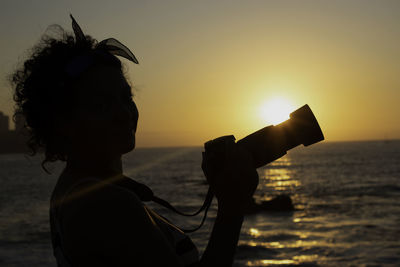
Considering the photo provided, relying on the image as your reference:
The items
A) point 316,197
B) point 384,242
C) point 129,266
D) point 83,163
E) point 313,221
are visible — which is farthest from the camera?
point 316,197

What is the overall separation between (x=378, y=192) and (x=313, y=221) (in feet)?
59.4

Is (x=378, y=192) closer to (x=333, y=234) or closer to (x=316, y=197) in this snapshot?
(x=316, y=197)

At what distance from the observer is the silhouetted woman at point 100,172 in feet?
3.99

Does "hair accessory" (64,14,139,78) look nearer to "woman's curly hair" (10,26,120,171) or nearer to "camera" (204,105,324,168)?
"woman's curly hair" (10,26,120,171)

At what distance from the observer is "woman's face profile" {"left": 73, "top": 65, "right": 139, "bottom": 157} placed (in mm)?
1495

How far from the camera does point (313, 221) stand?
23156 millimetres

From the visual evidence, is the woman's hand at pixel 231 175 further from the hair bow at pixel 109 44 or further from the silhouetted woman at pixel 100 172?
the hair bow at pixel 109 44

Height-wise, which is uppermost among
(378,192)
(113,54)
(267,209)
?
(113,54)

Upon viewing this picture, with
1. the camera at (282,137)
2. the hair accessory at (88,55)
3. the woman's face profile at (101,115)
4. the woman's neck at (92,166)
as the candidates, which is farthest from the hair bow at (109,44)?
the camera at (282,137)

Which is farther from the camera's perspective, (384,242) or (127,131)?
(384,242)

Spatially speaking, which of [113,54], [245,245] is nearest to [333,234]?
[245,245]

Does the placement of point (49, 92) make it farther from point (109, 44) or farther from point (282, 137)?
point (282, 137)

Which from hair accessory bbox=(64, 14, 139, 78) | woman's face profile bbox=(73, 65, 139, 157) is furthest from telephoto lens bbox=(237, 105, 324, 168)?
hair accessory bbox=(64, 14, 139, 78)

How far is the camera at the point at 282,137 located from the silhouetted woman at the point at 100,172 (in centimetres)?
8
